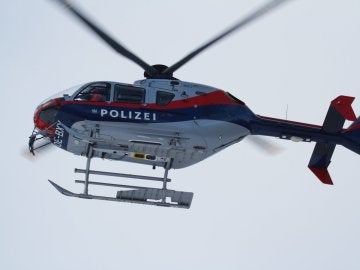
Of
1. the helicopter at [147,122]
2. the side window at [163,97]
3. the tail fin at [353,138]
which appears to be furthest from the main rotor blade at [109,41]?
the tail fin at [353,138]

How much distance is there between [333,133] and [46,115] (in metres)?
6.55

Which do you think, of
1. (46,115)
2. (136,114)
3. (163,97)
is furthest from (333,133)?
(46,115)

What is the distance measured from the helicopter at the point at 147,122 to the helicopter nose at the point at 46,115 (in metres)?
0.02

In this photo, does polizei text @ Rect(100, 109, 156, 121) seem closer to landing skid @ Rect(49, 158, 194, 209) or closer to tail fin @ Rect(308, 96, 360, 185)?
landing skid @ Rect(49, 158, 194, 209)

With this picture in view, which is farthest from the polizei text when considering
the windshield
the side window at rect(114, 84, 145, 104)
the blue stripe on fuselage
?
the windshield

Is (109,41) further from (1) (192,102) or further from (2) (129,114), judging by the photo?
(1) (192,102)

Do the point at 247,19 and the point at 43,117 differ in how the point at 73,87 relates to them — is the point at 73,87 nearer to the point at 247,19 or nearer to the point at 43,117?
the point at 43,117

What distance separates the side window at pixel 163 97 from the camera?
1539 centimetres

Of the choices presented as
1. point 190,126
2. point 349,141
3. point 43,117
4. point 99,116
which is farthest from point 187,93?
point 349,141

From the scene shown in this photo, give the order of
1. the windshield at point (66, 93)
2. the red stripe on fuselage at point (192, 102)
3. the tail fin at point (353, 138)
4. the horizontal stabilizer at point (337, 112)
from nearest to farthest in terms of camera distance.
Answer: the red stripe on fuselage at point (192, 102)
the windshield at point (66, 93)
the horizontal stabilizer at point (337, 112)
the tail fin at point (353, 138)

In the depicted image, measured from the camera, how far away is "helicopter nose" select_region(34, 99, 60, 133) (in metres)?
15.2

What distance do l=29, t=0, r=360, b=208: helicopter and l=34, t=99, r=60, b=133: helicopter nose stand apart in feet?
0.07

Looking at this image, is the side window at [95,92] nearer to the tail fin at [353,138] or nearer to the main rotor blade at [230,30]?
the main rotor blade at [230,30]

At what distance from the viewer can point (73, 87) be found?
1545cm
